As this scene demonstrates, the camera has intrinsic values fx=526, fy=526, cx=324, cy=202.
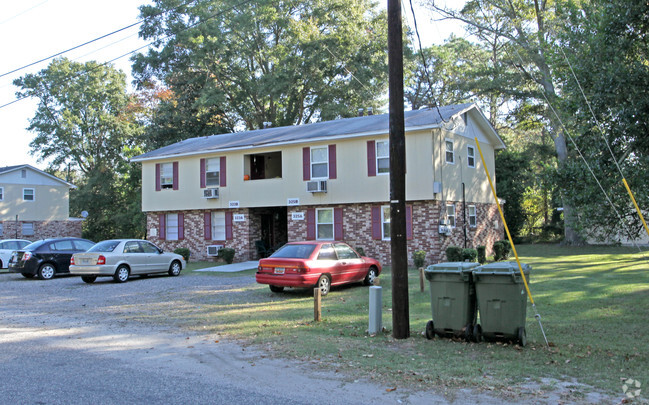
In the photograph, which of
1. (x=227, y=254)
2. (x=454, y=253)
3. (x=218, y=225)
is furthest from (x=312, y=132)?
(x=454, y=253)

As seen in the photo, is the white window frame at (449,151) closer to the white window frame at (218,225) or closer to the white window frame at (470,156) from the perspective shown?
the white window frame at (470,156)

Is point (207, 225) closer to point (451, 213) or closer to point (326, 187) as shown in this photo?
point (326, 187)

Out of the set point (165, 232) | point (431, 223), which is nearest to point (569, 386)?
point (431, 223)

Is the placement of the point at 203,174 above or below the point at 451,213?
above

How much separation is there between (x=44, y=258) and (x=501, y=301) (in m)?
17.2

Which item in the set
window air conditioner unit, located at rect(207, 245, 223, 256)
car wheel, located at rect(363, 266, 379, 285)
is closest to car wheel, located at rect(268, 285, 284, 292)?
car wheel, located at rect(363, 266, 379, 285)

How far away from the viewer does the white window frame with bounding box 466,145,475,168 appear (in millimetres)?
24420

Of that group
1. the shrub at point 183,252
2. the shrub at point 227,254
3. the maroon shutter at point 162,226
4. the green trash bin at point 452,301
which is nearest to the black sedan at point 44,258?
the shrub at point 183,252

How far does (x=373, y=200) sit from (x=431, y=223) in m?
2.63

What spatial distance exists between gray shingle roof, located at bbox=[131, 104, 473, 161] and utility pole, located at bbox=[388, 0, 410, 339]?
453 inches

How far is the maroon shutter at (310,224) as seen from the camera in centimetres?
2386

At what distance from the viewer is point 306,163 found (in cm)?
2391

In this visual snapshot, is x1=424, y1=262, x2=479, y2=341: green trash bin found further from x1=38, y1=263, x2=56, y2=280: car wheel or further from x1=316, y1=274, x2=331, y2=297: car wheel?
x1=38, y1=263, x2=56, y2=280: car wheel

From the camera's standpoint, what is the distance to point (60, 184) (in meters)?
43.3
